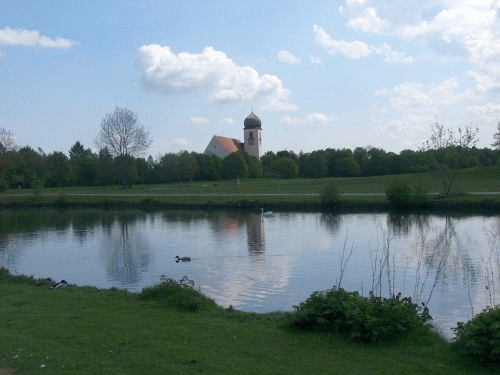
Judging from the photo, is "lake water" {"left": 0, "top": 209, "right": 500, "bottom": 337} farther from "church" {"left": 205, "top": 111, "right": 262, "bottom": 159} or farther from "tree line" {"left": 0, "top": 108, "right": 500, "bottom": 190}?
"church" {"left": 205, "top": 111, "right": 262, "bottom": 159}

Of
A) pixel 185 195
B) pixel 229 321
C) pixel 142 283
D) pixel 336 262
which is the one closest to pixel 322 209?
pixel 185 195

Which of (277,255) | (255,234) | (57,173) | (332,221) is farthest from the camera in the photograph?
(57,173)

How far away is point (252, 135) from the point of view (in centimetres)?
12962

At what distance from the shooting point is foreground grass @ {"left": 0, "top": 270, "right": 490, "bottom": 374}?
23.8ft

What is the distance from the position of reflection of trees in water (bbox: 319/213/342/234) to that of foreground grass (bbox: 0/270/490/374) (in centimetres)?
2467

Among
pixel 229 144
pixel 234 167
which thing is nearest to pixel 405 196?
pixel 234 167

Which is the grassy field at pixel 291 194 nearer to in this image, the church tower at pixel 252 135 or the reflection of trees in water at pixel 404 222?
the reflection of trees in water at pixel 404 222

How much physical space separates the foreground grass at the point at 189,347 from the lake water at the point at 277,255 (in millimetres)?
3147

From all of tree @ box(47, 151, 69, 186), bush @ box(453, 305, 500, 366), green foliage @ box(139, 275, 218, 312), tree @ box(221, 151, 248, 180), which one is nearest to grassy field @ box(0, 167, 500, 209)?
tree @ box(47, 151, 69, 186)

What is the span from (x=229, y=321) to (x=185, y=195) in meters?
57.2

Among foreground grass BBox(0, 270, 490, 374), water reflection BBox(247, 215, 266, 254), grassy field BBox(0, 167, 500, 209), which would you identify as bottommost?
water reflection BBox(247, 215, 266, 254)

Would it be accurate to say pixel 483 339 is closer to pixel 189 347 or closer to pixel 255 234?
pixel 189 347

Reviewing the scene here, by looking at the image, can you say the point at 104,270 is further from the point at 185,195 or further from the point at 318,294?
the point at 185,195

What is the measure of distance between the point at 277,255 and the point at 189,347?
1693 cm
